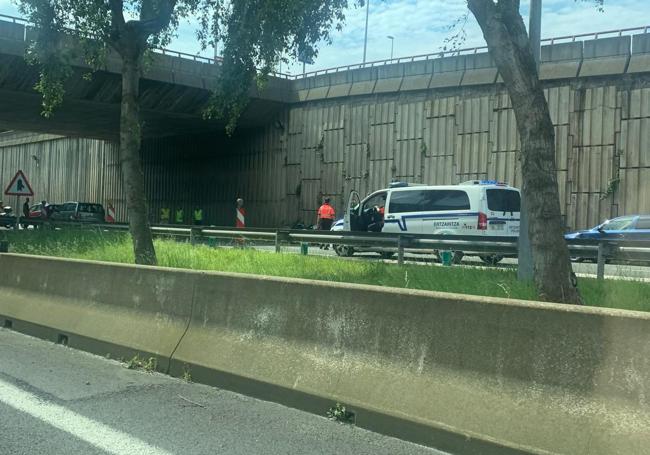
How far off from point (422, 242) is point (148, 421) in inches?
365

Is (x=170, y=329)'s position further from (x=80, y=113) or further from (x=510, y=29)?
(x=80, y=113)

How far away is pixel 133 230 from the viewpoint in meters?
10.7

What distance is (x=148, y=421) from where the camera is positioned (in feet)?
16.5

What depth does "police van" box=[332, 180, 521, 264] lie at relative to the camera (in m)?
17.7

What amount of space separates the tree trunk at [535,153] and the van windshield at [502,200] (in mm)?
11878

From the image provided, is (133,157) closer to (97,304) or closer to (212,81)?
(97,304)

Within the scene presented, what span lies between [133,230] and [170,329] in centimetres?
456

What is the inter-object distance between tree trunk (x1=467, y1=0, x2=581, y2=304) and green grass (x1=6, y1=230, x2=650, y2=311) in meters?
0.36

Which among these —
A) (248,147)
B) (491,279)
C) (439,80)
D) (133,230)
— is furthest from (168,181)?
(491,279)

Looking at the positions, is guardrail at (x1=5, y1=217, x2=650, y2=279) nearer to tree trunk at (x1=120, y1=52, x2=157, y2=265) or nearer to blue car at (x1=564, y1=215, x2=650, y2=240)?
tree trunk at (x1=120, y1=52, x2=157, y2=265)

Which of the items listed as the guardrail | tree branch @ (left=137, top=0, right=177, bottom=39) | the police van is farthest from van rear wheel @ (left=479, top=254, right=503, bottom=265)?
tree branch @ (left=137, top=0, right=177, bottom=39)

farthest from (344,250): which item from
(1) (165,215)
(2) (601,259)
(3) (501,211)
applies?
(1) (165,215)

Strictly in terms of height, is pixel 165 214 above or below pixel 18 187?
below

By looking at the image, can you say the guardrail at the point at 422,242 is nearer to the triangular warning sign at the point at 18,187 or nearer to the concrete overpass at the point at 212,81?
the triangular warning sign at the point at 18,187
